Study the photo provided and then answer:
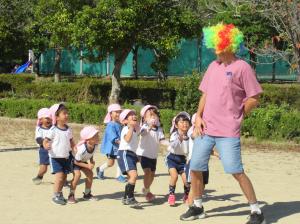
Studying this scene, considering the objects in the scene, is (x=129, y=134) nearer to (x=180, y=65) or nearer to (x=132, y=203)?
(x=132, y=203)

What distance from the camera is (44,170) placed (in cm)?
912

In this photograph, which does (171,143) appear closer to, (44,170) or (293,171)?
(44,170)

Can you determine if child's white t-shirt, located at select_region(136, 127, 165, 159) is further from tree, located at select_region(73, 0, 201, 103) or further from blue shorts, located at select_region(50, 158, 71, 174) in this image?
tree, located at select_region(73, 0, 201, 103)

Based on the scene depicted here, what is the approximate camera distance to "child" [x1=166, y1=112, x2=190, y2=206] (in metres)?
7.77

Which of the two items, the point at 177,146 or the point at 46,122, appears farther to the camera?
the point at 46,122

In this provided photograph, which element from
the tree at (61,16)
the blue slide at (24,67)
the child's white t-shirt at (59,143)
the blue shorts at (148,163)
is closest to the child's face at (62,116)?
the child's white t-shirt at (59,143)

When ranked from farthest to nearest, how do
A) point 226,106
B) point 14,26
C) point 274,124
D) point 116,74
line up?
point 14,26 < point 116,74 < point 274,124 < point 226,106

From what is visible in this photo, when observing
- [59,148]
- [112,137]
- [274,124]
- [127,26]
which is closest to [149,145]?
[59,148]

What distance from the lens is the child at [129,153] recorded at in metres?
7.51

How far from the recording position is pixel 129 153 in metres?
7.75

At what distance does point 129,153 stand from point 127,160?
9 centimetres

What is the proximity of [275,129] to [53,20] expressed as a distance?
8.00 metres

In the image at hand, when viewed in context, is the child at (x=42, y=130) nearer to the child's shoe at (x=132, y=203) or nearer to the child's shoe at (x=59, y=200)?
the child's shoe at (x=59, y=200)

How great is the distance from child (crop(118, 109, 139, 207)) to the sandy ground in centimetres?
19
